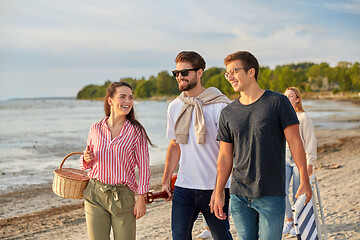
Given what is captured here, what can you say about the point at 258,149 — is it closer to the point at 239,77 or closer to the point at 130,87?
the point at 239,77

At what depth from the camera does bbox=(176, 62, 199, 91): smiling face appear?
367cm

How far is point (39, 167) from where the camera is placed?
43.8 ft

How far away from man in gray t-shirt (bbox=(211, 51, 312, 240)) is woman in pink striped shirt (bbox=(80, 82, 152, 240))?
0.78 m

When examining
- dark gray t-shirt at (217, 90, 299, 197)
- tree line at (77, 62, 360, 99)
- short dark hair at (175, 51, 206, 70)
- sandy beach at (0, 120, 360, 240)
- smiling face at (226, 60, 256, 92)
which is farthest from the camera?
tree line at (77, 62, 360, 99)

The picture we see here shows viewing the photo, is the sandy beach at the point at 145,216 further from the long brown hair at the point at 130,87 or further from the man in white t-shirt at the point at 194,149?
the long brown hair at the point at 130,87

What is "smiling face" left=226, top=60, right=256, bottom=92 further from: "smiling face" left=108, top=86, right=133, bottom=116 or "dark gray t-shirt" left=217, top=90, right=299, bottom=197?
"smiling face" left=108, top=86, right=133, bottom=116

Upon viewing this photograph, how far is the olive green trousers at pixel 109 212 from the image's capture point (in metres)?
Answer: 3.21

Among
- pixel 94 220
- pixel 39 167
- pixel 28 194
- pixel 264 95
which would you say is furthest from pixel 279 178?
pixel 39 167

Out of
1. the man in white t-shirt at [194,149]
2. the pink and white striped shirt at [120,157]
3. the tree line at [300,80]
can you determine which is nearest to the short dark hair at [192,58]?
the man in white t-shirt at [194,149]

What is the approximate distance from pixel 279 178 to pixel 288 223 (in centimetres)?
297

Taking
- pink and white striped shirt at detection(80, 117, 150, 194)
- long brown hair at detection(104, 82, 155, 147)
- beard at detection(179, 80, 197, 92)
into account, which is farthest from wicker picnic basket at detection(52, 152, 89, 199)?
beard at detection(179, 80, 197, 92)

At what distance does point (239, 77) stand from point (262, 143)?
0.55 metres

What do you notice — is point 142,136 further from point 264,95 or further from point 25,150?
point 25,150

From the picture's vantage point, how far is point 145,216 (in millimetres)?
7184
